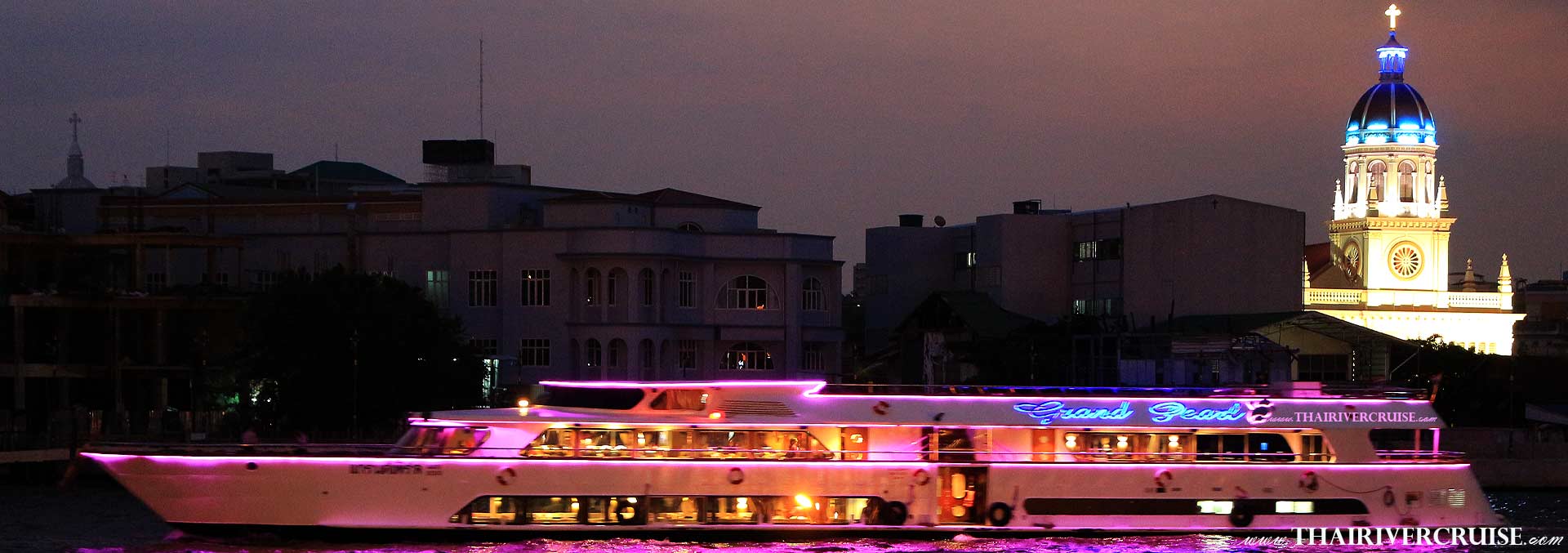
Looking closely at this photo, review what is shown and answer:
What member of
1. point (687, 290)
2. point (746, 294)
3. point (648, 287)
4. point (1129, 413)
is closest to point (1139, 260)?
point (746, 294)

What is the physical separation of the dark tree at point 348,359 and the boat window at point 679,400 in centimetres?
2567

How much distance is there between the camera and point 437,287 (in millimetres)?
81250

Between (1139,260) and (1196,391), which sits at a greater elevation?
(1139,260)

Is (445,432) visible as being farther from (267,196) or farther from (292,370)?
(267,196)

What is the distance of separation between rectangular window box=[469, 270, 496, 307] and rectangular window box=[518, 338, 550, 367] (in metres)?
2.15

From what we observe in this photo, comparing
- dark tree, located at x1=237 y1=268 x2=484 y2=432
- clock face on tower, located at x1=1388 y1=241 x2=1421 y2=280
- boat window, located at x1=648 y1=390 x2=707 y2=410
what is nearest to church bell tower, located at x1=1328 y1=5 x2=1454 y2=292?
clock face on tower, located at x1=1388 y1=241 x2=1421 y2=280

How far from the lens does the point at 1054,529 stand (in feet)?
135

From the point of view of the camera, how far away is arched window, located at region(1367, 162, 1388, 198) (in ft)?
441

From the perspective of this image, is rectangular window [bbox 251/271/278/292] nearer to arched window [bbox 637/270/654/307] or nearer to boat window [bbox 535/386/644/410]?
arched window [bbox 637/270/654/307]

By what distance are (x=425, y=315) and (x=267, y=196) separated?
2389 cm

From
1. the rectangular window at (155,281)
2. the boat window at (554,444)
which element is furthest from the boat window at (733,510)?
the rectangular window at (155,281)

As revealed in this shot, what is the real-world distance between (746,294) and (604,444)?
4121cm

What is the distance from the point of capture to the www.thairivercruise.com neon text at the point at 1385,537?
137ft

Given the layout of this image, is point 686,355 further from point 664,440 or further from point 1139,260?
point 664,440
